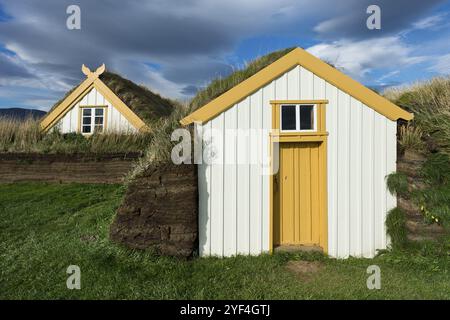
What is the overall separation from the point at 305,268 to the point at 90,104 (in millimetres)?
13553

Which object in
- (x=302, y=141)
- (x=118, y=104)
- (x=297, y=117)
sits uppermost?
(x=118, y=104)

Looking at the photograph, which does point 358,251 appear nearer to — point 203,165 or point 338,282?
point 338,282

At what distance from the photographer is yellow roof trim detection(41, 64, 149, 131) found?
51.8 feet

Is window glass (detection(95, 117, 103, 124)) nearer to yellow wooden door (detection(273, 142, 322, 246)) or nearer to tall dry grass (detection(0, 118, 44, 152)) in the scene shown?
tall dry grass (detection(0, 118, 44, 152))

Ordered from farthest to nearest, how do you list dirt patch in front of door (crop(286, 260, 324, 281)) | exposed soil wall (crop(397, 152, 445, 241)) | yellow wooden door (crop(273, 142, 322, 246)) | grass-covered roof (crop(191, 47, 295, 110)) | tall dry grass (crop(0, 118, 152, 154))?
1. tall dry grass (crop(0, 118, 152, 154))
2. grass-covered roof (crop(191, 47, 295, 110))
3. yellow wooden door (crop(273, 142, 322, 246))
4. exposed soil wall (crop(397, 152, 445, 241))
5. dirt patch in front of door (crop(286, 260, 324, 281))

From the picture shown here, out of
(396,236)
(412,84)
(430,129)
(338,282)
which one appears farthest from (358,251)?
(412,84)

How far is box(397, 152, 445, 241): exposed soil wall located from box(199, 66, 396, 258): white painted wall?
227 mm

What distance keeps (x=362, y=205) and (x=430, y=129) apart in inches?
106

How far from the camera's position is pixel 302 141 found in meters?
7.14

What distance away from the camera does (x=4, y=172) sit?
45.4 feet

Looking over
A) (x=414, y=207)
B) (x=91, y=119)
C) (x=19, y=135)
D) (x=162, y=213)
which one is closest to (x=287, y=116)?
(x=414, y=207)

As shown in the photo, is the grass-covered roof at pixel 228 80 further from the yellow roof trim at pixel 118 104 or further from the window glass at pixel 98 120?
the window glass at pixel 98 120

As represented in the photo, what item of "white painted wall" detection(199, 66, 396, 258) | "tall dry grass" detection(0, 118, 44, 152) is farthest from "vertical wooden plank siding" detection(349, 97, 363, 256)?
"tall dry grass" detection(0, 118, 44, 152)

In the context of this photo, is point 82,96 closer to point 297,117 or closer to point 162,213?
point 162,213
